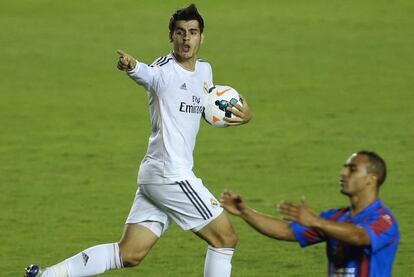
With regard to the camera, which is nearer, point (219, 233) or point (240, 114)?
point (219, 233)

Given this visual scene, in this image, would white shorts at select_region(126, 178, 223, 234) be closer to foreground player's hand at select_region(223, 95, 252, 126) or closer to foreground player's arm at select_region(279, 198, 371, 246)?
foreground player's hand at select_region(223, 95, 252, 126)

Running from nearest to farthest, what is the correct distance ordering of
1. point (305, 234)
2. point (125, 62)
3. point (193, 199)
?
point (305, 234), point (125, 62), point (193, 199)

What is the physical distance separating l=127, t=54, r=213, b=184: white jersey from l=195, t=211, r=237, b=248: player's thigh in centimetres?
34

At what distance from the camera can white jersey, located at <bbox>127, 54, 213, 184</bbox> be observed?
23.4ft

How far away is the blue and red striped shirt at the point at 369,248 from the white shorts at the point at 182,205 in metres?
1.55

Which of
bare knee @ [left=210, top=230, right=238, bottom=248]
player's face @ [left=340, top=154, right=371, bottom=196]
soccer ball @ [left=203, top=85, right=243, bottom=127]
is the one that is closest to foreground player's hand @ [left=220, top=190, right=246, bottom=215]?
player's face @ [left=340, top=154, right=371, bottom=196]

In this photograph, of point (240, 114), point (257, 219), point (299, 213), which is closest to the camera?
point (299, 213)

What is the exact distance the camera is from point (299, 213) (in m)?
5.26

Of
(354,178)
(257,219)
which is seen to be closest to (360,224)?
(354,178)

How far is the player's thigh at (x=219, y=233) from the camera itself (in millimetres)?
7172

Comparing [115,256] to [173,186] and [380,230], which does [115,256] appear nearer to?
[173,186]

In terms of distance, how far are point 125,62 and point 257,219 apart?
1568 mm

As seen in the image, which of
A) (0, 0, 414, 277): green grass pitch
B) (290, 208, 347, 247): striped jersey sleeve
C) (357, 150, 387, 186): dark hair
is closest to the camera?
(357, 150, 387, 186): dark hair

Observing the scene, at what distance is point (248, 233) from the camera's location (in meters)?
10.1
